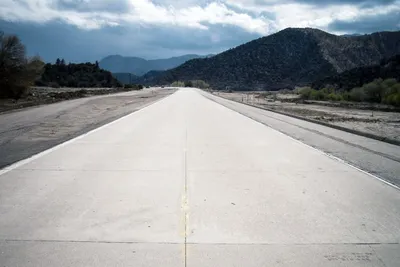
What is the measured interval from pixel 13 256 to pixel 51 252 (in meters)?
0.39

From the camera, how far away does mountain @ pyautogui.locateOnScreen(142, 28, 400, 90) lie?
439 ft

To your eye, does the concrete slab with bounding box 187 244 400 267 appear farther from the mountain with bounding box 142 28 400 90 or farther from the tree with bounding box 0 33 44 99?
the mountain with bounding box 142 28 400 90

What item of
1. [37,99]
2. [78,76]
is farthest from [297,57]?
[37,99]

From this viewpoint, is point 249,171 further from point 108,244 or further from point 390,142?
point 390,142

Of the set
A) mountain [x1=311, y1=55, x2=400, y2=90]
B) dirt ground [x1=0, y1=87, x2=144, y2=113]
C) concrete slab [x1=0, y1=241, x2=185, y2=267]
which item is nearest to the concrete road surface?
concrete slab [x1=0, y1=241, x2=185, y2=267]

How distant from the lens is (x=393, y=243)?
5230mm

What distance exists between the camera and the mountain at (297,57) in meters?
134

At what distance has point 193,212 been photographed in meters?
6.29

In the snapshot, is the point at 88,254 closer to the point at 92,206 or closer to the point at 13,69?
the point at 92,206

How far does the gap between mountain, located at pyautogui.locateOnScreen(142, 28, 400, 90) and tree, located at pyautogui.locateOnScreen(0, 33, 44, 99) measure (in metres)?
100

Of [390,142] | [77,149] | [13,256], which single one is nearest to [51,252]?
[13,256]

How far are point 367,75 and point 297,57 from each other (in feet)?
233

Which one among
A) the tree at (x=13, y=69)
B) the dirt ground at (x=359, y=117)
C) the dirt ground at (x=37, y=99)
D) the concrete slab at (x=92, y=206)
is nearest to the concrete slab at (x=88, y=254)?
the concrete slab at (x=92, y=206)

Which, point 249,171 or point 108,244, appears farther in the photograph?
point 249,171
